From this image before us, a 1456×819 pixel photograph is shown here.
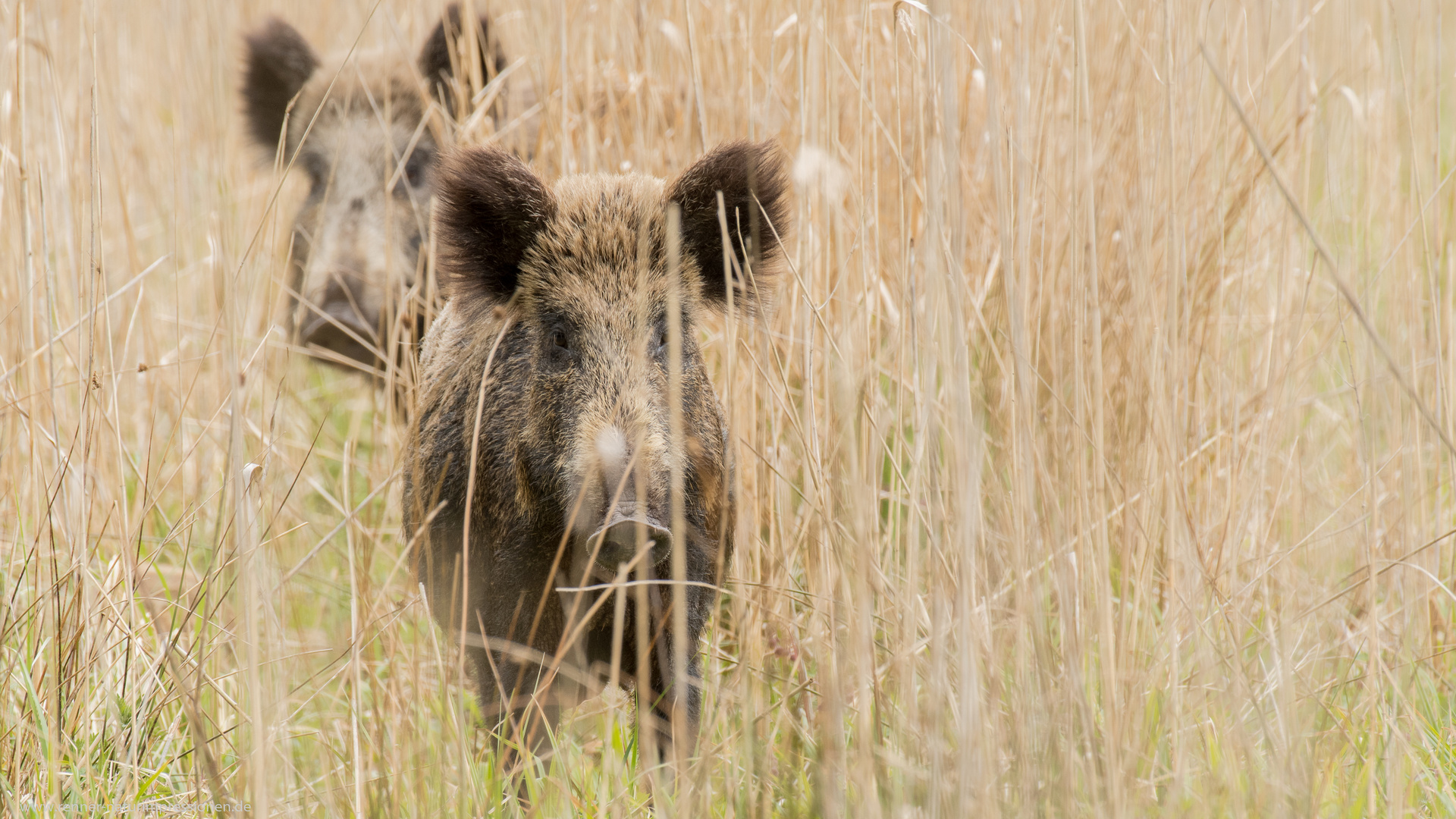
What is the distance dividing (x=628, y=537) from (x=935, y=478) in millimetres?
529

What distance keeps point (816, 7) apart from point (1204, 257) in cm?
158

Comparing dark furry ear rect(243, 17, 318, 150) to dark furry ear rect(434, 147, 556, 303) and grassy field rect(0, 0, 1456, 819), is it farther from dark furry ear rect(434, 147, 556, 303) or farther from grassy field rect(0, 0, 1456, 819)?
dark furry ear rect(434, 147, 556, 303)

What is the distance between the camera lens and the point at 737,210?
7.43ft

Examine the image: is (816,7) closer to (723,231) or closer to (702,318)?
(723,231)

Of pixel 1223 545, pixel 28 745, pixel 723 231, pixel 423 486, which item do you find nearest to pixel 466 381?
pixel 423 486

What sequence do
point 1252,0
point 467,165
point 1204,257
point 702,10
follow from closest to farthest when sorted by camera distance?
point 467,165, point 1204,257, point 702,10, point 1252,0

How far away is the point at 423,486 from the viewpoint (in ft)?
8.32

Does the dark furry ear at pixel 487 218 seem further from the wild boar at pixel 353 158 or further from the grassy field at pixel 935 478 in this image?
the wild boar at pixel 353 158

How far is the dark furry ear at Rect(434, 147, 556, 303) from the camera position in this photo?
229 centimetres

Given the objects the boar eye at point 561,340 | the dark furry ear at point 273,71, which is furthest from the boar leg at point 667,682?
the dark furry ear at point 273,71

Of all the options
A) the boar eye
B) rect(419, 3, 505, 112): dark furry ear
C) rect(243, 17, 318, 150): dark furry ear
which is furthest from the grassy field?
rect(243, 17, 318, 150): dark furry ear

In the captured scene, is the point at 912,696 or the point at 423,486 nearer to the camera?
the point at 912,696

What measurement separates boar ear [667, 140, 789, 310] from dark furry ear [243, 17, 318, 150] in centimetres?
253

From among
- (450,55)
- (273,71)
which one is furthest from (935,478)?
(273,71)
